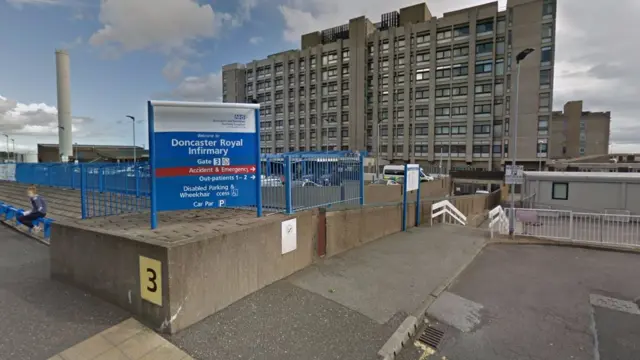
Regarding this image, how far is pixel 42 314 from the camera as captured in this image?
412 centimetres

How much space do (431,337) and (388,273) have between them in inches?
74.2

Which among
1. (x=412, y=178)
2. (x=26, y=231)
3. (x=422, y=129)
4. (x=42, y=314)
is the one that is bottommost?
(x=42, y=314)

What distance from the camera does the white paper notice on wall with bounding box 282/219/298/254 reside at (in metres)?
5.48

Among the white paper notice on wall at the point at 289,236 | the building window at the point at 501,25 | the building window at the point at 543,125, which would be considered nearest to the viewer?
the white paper notice on wall at the point at 289,236

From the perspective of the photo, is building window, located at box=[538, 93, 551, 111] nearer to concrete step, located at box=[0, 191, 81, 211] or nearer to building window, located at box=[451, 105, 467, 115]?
building window, located at box=[451, 105, 467, 115]

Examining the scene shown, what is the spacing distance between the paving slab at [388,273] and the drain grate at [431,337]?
365 mm

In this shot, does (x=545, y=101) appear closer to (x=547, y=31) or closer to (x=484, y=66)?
(x=547, y=31)

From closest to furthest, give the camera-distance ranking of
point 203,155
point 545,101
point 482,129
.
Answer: point 203,155
point 545,101
point 482,129

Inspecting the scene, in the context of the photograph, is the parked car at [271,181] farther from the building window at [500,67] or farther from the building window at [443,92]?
the building window at [500,67]

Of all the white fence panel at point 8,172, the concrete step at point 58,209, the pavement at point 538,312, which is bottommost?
A: the pavement at point 538,312

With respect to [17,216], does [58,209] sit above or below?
below

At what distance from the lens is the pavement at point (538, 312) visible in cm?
392

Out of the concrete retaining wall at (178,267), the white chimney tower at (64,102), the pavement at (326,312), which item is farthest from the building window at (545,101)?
the white chimney tower at (64,102)

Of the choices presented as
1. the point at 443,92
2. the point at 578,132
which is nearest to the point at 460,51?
the point at 443,92
